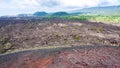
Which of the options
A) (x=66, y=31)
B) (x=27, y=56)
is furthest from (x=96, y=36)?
(x=27, y=56)

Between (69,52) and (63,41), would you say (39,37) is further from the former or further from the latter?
(69,52)

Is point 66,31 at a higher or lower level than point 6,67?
lower

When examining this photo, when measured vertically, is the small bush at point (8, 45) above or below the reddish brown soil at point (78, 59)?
below

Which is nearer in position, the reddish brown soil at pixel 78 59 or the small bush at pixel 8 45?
the reddish brown soil at pixel 78 59

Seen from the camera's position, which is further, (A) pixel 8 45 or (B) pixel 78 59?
(A) pixel 8 45

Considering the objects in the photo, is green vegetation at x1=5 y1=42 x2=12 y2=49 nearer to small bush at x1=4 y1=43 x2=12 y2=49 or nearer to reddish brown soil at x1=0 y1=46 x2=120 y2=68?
small bush at x1=4 y1=43 x2=12 y2=49

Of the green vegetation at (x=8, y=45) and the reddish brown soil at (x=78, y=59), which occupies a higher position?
the reddish brown soil at (x=78, y=59)

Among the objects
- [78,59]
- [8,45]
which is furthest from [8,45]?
[78,59]

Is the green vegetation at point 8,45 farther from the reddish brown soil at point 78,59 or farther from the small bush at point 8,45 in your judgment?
the reddish brown soil at point 78,59

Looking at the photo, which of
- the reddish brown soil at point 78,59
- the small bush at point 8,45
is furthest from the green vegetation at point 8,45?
the reddish brown soil at point 78,59

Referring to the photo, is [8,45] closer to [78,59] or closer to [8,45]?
[8,45]

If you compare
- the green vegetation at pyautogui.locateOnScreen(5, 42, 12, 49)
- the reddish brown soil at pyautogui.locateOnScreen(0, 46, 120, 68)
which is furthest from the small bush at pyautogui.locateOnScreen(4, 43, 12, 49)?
the reddish brown soil at pyautogui.locateOnScreen(0, 46, 120, 68)
